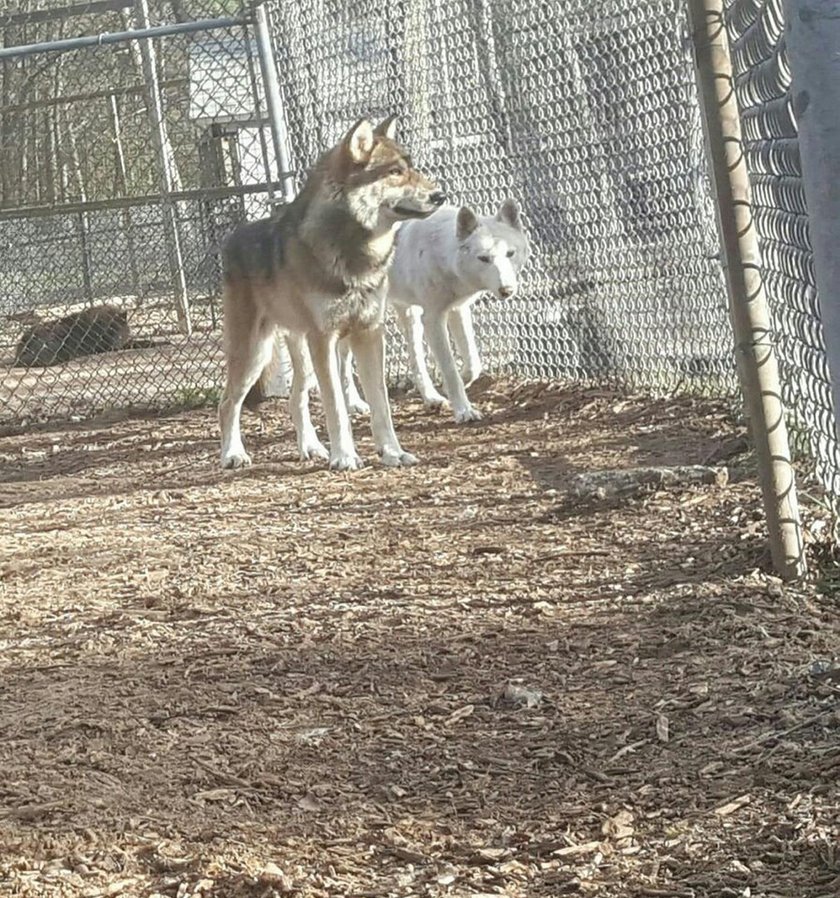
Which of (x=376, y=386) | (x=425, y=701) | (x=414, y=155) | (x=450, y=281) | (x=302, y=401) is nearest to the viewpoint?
(x=425, y=701)

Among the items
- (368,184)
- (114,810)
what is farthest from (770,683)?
(368,184)

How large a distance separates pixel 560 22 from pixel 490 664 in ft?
17.1

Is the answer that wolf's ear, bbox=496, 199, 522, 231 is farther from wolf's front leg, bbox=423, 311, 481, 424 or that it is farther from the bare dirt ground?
the bare dirt ground

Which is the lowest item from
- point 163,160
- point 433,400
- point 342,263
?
point 433,400

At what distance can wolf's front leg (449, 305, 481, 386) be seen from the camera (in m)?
8.69

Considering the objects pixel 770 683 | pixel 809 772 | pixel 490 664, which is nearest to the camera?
pixel 809 772

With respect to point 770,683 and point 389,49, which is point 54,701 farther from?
point 389,49

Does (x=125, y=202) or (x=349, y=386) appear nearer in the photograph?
(x=349, y=386)

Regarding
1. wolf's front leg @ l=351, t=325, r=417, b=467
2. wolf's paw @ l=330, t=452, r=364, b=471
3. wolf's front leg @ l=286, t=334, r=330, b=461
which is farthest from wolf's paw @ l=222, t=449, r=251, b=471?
wolf's front leg @ l=351, t=325, r=417, b=467

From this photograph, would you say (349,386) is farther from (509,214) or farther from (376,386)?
(376,386)

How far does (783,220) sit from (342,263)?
10.6 feet

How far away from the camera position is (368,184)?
22.6 feet

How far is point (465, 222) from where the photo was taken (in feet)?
27.0

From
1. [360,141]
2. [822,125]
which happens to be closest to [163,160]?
[360,141]
